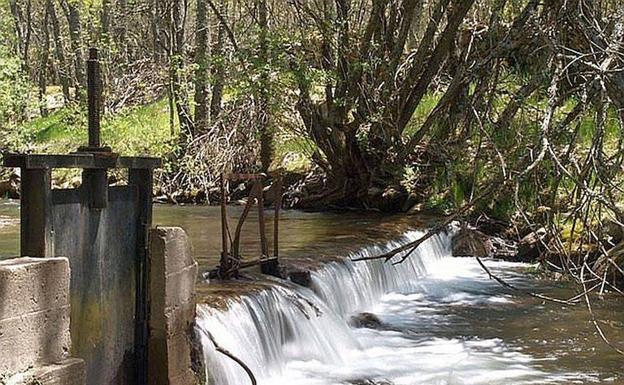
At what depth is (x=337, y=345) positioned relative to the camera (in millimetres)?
9562

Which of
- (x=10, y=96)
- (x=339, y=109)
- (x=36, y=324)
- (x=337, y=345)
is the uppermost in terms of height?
(x=10, y=96)

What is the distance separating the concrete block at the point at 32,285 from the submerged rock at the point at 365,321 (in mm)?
5869

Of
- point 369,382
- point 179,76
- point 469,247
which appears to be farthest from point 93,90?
point 179,76

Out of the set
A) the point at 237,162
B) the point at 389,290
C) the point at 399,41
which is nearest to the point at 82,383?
the point at 389,290

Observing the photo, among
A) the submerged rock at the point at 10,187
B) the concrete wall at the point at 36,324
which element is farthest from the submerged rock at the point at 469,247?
the submerged rock at the point at 10,187

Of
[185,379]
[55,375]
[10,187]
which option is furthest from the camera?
[10,187]

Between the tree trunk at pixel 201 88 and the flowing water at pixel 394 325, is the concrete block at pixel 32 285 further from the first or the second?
the tree trunk at pixel 201 88

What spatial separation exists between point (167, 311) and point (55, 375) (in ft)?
5.40

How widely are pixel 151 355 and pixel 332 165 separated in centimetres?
1206

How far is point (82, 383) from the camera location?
5.31 metres

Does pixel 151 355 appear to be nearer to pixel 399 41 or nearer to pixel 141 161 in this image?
pixel 141 161

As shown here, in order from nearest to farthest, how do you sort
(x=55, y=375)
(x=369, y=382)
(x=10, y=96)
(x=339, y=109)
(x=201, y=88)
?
(x=55, y=375), (x=369, y=382), (x=339, y=109), (x=10, y=96), (x=201, y=88)

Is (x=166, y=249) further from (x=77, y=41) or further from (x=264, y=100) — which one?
(x=77, y=41)

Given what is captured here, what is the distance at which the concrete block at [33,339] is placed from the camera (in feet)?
15.4
